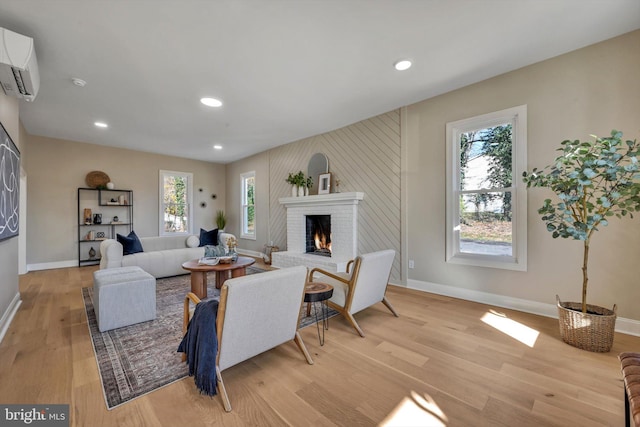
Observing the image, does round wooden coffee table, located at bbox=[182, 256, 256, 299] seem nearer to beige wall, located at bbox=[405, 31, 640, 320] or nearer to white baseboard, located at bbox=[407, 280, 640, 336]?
white baseboard, located at bbox=[407, 280, 640, 336]

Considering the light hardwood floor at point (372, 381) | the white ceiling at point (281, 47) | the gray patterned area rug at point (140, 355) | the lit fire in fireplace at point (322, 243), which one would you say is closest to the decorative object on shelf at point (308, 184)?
the lit fire in fireplace at point (322, 243)

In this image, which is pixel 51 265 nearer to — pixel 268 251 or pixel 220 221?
pixel 220 221

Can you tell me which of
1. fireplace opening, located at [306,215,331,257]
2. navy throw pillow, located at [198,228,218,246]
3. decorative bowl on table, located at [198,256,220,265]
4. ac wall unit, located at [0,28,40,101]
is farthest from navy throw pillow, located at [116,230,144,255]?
fireplace opening, located at [306,215,331,257]

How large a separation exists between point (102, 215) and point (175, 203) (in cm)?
156

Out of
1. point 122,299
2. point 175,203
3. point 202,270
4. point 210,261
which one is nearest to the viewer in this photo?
point 122,299

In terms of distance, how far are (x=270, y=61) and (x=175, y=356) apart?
285cm

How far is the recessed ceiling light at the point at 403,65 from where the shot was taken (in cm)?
269

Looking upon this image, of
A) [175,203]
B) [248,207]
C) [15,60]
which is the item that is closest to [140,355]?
[15,60]

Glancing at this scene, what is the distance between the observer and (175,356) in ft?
6.75

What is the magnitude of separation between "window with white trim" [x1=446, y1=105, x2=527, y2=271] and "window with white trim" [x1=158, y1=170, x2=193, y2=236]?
655cm

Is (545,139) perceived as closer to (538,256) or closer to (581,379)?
(538,256)

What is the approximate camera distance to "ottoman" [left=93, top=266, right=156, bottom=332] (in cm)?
248

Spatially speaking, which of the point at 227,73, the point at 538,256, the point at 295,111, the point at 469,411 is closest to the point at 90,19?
the point at 227,73

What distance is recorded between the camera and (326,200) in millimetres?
4719
